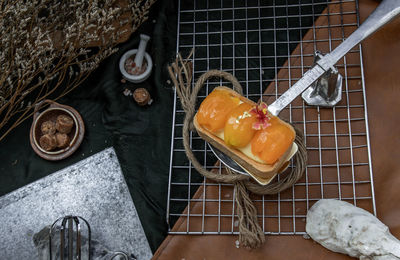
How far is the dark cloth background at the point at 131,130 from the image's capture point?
1743 mm

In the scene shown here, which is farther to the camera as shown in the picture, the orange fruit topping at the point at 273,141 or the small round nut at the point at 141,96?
the small round nut at the point at 141,96

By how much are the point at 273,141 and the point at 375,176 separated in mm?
476

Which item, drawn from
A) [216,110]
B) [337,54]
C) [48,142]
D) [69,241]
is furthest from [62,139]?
[337,54]

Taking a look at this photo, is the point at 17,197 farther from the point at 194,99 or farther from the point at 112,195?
the point at 194,99

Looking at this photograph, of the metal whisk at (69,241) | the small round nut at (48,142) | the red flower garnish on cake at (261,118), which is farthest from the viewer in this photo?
the small round nut at (48,142)

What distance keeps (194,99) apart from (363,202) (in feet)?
2.17

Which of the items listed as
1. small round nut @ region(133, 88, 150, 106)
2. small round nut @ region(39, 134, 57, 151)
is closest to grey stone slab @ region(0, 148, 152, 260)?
small round nut @ region(39, 134, 57, 151)

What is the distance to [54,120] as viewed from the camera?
1698 mm

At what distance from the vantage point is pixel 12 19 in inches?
52.5

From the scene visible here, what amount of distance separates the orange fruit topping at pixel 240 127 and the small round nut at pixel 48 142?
2.71 ft

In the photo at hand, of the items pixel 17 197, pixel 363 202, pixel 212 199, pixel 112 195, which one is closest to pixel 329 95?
pixel 363 202

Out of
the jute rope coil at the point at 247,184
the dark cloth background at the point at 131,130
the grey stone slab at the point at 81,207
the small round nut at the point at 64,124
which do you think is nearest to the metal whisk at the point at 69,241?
the grey stone slab at the point at 81,207

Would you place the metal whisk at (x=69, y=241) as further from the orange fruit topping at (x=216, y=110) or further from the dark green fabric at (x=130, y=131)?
the orange fruit topping at (x=216, y=110)

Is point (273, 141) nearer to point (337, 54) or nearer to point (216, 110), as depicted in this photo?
point (216, 110)
